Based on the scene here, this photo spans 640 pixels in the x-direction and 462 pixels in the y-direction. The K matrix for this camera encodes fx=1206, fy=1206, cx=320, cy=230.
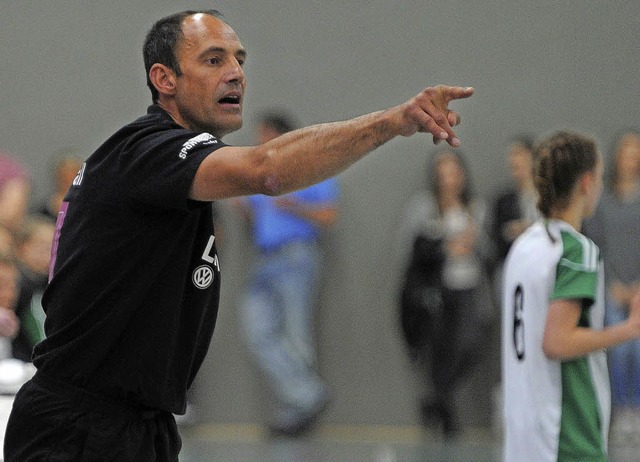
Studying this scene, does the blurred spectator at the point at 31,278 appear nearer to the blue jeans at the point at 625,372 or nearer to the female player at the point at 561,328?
the female player at the point at 561,328

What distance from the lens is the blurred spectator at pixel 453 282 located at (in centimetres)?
1062

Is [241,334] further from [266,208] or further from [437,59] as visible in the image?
[437,59]

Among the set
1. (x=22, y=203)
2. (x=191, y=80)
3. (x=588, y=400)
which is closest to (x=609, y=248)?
(x=22, y=203)

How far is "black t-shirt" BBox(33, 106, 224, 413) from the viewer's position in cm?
343

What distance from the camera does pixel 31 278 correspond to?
837 cm

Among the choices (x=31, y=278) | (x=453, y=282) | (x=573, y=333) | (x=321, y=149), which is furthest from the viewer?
(x=453, y=282)

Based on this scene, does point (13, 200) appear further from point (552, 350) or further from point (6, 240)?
point (552, 350)

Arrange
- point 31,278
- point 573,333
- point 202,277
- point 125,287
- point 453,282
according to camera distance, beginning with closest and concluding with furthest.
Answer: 1. point 125,287
2. point 202,277
3. point 573,333
4. point 31,278
5. point 453,282

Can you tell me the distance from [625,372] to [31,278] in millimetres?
4945

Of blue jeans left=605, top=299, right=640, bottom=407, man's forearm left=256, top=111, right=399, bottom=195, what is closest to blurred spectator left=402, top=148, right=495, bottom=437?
blue jeans left=605, top=299, right=640, bottom=407

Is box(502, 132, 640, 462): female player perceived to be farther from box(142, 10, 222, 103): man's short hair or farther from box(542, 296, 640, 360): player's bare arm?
box(142, 10, 222, 103): man's short hair

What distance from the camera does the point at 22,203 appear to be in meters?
10.2

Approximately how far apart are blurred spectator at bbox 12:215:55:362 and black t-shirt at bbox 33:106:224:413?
11.9 feet

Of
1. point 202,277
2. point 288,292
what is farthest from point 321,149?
point 288,292
